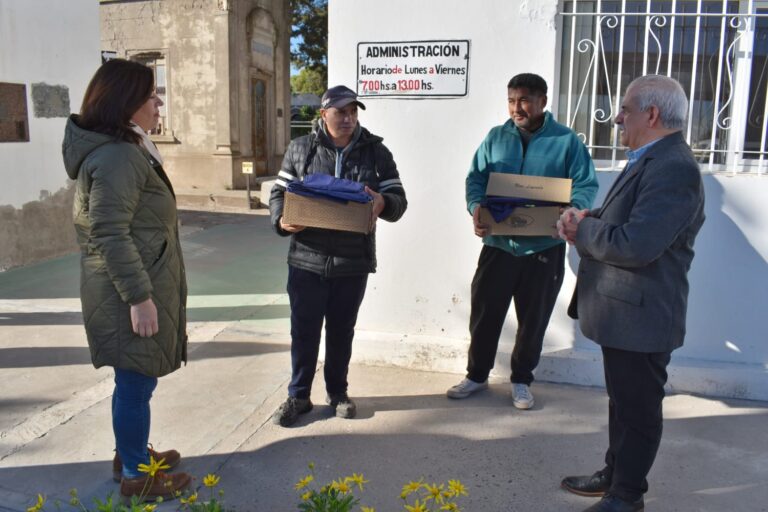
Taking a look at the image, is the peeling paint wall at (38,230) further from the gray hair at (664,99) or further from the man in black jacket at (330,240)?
the gray hair at (664,99)

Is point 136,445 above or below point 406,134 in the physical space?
below

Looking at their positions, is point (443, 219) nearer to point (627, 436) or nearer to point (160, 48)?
point (627, 436)

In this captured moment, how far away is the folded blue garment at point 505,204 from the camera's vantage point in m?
3.52

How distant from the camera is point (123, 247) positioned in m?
2.51

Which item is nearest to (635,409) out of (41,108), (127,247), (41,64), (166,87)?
(127,247)

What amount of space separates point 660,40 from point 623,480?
9.55 ft

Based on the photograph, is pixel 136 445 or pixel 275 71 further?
pixel 275 71

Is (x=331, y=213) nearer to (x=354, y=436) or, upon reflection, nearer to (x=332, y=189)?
(x=332, y=189)

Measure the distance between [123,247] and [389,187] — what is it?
1.53 meters

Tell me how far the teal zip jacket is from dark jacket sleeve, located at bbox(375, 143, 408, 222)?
456 mm

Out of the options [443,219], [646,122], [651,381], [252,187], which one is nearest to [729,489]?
[651,381]

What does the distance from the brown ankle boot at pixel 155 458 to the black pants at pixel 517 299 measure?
179 cm

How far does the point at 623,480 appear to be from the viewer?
273 cm

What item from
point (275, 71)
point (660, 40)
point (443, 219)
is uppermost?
point (275, 71)
